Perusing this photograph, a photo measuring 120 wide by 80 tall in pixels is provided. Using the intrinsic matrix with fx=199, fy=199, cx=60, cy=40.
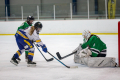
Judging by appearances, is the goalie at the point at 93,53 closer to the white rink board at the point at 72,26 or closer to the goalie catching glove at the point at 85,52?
the goalie catching glove at the point at 85,52

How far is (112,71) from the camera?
280cm

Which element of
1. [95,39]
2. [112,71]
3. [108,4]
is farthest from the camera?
[108,4]

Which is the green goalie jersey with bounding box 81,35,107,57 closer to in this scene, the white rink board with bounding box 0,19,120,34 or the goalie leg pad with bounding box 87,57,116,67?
the goalie leg pad with bounding box 87,57,116,67

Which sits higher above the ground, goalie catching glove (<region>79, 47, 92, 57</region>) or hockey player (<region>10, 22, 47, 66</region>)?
hockey player (<region>10, 22, 47, 66</region>)

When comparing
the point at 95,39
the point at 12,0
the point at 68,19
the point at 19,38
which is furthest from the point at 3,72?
the point at 12,0

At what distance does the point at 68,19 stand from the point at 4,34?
338cm

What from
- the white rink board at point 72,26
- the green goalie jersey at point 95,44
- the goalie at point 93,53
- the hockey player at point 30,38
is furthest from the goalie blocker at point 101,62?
the white rink board at point 72,26

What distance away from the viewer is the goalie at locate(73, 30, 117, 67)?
119 inches

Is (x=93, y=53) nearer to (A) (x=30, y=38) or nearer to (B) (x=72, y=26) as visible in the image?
(A) (x=30, y=38)

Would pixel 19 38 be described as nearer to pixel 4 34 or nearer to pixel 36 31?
pixel 36 31

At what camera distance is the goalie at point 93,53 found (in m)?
3.03

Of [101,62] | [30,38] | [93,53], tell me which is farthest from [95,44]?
[30,38]

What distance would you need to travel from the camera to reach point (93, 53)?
3.17m

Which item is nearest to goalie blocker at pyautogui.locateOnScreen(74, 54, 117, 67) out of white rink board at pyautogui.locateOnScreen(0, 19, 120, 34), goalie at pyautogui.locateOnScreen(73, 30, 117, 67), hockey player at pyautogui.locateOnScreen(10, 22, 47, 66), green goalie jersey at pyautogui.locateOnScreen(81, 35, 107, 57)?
goalie at pyautogui.locateOnScreen(73, 30, 117, 67)
